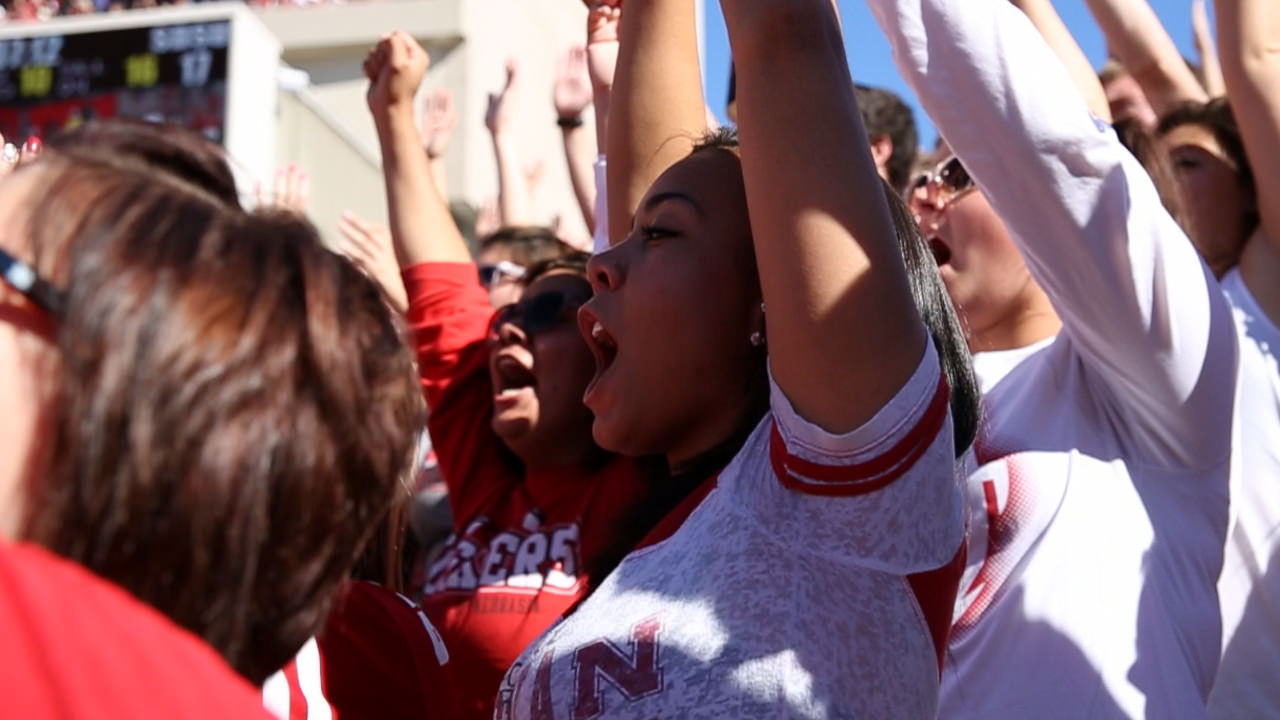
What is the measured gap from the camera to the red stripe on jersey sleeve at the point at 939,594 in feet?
4.38

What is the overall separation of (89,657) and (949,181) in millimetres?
1800

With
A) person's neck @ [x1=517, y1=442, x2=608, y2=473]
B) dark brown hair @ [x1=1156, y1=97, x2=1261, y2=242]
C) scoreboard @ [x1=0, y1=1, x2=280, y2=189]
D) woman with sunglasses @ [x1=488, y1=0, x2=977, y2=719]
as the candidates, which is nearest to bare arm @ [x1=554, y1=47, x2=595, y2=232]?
person's neck @ [x1=517, y1=442, x2=608, y2=473]

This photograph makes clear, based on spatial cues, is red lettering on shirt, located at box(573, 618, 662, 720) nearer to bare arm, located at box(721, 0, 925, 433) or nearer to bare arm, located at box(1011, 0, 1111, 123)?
bare arm, located at box(721, 0, 925, 433)

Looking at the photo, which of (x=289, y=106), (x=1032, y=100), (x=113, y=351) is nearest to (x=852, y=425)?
(x=1032, y=100)

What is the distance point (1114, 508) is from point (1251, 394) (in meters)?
0.44

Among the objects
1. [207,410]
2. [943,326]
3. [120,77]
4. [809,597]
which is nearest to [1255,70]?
[943,326]

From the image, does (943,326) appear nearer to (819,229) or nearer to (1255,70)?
(819,229)

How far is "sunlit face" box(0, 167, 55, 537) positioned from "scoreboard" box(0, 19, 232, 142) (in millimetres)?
9133

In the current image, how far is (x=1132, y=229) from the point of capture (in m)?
1.67

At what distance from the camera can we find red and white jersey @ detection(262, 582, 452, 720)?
175cm

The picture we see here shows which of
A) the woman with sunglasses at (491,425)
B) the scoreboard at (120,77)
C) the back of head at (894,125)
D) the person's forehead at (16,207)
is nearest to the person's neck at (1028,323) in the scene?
the woman with sunglasses at (491,425)

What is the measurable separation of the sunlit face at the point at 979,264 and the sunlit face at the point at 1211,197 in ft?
1.57

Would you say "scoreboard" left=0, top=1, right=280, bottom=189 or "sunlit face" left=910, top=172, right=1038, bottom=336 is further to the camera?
"scoreboard" left=0, top=1, right=280, bottom=189

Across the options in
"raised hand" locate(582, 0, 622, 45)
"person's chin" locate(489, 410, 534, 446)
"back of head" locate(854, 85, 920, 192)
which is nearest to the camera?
"raised hand" locate(582, 0, 622, 45)
